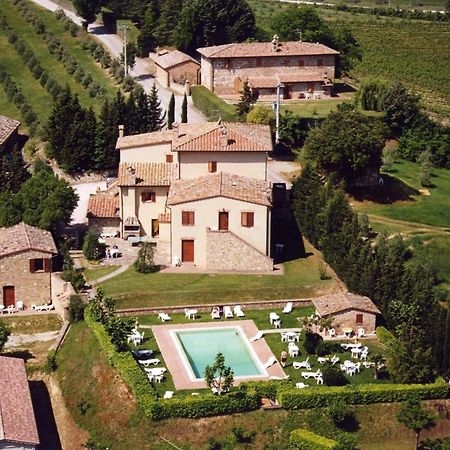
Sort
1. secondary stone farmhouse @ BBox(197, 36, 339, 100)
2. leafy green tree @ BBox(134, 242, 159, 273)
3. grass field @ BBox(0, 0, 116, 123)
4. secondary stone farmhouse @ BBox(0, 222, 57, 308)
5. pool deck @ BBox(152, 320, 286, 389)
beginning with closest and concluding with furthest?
pool deck @ BBox(152, 320, 286, 389), secondary stone farmhouse @ BBox(0, 222, 57, 308), leafy green tree @ BBox(134, 242, 159, 273), secondary stone farmhouse @ BBox(197, 36, 339, 100), grass field @ BBox(0, 0, 116, 123)

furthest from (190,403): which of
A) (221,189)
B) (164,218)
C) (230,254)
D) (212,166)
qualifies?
(212,166)

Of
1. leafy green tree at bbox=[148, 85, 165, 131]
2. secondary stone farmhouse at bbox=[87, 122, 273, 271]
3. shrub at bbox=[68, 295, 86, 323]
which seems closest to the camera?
shrub at bbox=[68, 295, 86, 323]

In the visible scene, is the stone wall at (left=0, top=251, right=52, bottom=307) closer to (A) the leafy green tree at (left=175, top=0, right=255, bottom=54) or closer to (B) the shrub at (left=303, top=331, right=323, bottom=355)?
(B) the shrub at (left=303, top=331, right=323, bottom=355)

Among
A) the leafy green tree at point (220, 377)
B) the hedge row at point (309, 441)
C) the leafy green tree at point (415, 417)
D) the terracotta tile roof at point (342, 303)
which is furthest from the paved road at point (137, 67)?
the hedge row at point (309, 441)

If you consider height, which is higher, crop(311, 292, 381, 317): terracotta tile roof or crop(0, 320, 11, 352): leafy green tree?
crop(311, 292, 381, 317): terracotta tile roof

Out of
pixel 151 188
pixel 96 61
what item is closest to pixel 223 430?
pixel 151 188

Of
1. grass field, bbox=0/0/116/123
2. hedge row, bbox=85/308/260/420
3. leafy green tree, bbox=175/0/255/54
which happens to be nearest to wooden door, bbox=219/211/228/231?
hedge row, bbox=85/308/260/420
